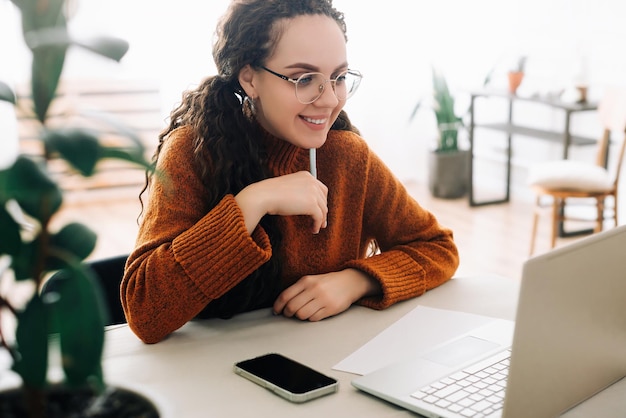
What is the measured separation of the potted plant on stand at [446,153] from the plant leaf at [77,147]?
12.9 feet

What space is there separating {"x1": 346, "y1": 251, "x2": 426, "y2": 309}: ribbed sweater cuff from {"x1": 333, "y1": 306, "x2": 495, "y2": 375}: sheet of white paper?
0.16 feet

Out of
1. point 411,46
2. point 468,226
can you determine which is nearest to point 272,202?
point 468,226

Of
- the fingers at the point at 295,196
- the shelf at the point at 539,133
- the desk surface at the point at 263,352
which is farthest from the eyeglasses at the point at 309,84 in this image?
the shelf at the point at 539,133

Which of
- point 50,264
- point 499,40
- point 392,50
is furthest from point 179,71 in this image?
point 50,264

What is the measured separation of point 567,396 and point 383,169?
71cm

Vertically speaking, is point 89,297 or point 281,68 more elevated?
point 281,68

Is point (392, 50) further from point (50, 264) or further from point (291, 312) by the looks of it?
point (50, 264)

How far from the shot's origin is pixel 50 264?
1.74ft

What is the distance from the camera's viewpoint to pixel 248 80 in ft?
4.43

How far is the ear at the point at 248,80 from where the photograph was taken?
133 cm

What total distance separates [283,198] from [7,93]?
2.36 ft

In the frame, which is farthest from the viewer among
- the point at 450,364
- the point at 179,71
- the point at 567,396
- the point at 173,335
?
the point at 179,71

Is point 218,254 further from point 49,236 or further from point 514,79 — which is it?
point 514,79

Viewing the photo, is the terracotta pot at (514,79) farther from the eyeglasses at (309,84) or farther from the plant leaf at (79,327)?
the plant leaf at (79,327)
